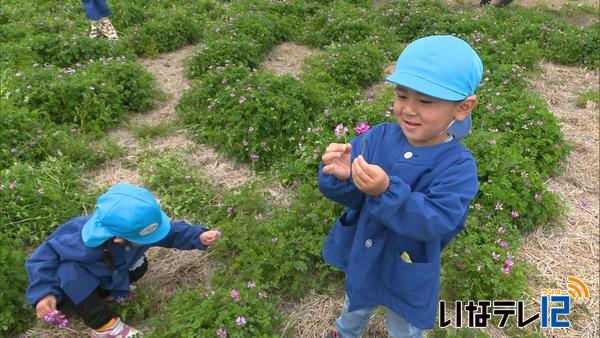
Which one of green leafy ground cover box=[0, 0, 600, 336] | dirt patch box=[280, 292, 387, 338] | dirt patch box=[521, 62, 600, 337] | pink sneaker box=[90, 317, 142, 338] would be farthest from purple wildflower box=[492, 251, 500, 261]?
pink sneaker box=[90, 317, 142, 338]

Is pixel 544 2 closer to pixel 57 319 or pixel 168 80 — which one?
pixel 168 80

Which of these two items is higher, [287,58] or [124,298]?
[124,298]

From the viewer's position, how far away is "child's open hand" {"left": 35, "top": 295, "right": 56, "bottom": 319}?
9.50 ft

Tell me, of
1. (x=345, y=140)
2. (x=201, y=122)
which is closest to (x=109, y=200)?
(x=345, y=140)

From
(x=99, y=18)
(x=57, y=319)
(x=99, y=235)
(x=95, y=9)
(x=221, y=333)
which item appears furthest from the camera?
(x=99, y=18)

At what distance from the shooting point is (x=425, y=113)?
6.40ft

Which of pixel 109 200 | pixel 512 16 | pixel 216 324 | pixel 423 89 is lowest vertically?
pixel 512 16

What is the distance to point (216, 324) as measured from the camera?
9.72ft

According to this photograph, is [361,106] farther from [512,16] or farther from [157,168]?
[512,16]

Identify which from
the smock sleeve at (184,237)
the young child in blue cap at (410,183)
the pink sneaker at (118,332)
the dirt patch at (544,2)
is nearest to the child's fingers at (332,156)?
the young child in blue cap at (410,183)

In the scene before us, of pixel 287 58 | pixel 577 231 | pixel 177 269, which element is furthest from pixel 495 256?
pixel 287 58

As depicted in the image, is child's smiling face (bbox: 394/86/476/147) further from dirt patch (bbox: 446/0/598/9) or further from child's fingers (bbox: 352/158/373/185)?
dirt patch (bbox: 446/0/598/9)

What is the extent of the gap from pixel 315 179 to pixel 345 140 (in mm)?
490

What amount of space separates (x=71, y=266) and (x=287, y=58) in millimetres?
5647
